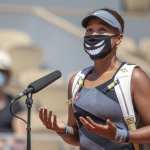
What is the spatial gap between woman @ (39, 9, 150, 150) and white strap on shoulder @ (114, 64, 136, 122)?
20 mm

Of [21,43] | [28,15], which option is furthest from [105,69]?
[28,15]

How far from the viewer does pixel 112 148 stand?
3994 mm

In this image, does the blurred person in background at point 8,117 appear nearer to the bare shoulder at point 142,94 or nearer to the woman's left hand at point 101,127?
the bare shoulder at point 142,94

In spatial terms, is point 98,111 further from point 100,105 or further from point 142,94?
point 142,94

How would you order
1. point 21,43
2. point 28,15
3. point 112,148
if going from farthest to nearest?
1. point 28,15
2. point 21,43
3. point 112,148

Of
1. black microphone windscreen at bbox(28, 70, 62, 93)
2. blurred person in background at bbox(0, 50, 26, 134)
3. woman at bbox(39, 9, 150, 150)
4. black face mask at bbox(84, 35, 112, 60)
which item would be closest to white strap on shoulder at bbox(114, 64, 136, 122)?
woman at bbox(39, 9, 150, 150)

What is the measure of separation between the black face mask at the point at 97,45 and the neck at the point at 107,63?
0.14ft

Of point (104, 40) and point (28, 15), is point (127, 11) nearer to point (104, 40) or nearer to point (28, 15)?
point (28, 15)

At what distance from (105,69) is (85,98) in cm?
19

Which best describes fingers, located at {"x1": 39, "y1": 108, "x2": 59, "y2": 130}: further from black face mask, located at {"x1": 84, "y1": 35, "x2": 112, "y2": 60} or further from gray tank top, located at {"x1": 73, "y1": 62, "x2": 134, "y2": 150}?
black face mask, located at {"x1": 84, "y1": 35, "x2": 112, "y2": 60}

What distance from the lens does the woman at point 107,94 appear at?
13.0 feet

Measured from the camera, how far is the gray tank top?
399 centimetres

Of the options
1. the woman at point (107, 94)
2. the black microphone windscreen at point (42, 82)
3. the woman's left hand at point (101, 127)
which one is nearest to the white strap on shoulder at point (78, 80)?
the woman at point (107, 94)

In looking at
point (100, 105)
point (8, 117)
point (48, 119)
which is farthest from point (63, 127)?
point (8, 117)
